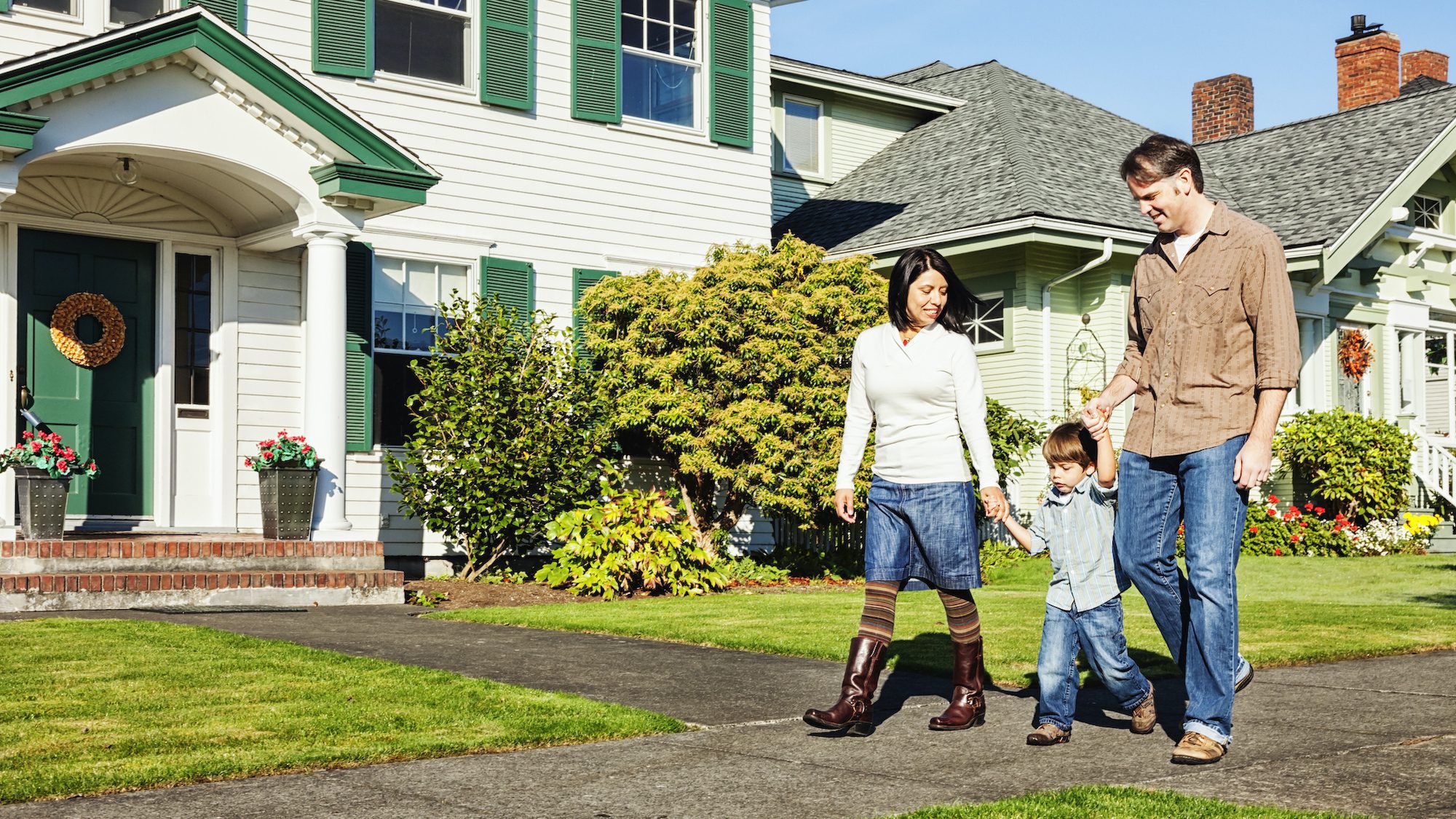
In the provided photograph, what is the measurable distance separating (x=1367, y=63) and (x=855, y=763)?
2492 cm

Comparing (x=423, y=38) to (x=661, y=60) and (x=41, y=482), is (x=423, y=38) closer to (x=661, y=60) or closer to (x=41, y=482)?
(x=661, y=60)

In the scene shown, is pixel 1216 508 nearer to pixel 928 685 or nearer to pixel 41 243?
pixel 928 685

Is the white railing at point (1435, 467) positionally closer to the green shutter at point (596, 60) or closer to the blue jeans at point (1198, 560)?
the green shutter at point (596, 60)

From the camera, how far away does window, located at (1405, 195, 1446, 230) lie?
73.4 feet

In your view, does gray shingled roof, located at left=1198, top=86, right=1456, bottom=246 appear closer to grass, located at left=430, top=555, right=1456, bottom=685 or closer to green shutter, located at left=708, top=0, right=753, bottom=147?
grass, located at left=430, top=555, right=1456, bottom=685

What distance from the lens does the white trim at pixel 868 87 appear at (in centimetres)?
1953

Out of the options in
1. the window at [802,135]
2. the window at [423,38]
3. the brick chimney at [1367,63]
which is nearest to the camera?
the window at [423,38]

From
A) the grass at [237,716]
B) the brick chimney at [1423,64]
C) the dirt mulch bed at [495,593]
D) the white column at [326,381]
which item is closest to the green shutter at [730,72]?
the dirt mulch bed at [495,593]

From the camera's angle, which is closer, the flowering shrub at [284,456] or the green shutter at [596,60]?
the flowering shrub at [284,456]

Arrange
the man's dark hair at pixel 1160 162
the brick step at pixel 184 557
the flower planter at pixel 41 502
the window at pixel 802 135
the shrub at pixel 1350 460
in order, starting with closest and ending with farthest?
1. the man's dark hair at pixel 1160 162
2. the brick step at pixel 184 557
3. the flower planter at pixel 41 502
4. the shrub at pixel 1350 460
5. the window at pixel 802 135

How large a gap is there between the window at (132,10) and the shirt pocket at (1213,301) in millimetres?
9760

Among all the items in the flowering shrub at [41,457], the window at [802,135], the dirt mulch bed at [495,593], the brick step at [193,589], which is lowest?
the dirt mulch bed at [495,593]

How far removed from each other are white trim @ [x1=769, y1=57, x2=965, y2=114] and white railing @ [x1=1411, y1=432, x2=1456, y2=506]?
7893mm

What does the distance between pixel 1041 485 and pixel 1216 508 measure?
14.0 m
